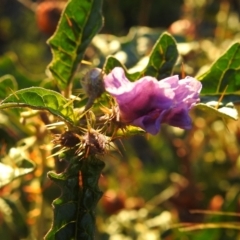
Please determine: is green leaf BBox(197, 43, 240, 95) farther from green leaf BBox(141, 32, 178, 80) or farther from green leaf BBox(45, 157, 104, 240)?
green leaf BBox(45, 157, 104, 240)

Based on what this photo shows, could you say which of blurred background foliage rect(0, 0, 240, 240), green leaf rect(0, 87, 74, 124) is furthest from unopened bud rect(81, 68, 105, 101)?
blurred background foliage rect(0, 0, 240, 240)

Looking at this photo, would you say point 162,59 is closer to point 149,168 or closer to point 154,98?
point 154,98

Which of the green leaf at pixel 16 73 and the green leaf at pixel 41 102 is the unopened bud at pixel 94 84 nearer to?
the green leaf at pixel 41 102

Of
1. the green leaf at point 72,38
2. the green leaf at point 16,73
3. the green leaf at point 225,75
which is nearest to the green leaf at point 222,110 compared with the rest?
the green leaf at point 225,75

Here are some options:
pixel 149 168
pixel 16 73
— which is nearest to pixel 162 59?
pixel 16 73

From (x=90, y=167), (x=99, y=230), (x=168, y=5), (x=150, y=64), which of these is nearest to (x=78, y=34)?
(x=150, y=64)

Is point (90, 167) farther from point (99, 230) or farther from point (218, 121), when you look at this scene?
point (218, 121)
